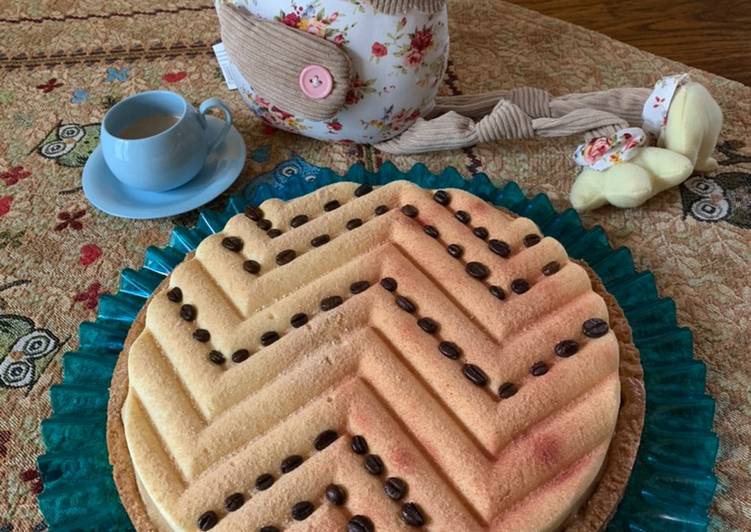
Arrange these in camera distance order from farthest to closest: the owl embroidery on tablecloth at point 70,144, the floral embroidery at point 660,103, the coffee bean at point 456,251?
the owl embroidery on tablecloth at point 70,144 < the floral embroidery at point 660,103 < the coffee bean at point 456,251

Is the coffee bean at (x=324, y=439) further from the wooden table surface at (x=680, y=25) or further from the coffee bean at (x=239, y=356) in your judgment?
the wooden table surface at (x=680, y=25)

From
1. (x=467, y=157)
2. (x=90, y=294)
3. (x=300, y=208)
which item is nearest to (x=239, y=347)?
(x=300, y=208)

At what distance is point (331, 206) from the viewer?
0.88 m

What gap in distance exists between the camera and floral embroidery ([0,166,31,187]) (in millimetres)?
1146

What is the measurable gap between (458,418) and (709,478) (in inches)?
10.5

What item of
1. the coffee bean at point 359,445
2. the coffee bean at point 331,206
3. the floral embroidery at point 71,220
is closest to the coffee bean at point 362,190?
the coffee bean at point 331,206

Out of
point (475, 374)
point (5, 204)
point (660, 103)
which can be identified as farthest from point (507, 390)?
point (5, 204)

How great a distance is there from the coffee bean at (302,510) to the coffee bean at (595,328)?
1.08ft

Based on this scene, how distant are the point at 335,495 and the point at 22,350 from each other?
522mm

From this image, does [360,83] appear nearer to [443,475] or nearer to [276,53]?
[276,53]

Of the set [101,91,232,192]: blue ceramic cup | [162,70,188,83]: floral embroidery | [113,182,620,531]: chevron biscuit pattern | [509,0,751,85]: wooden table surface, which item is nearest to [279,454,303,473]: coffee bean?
[113,182,620,531]: chevron biscuit pattern

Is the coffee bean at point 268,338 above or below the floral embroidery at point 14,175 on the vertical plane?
above

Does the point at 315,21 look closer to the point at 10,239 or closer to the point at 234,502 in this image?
the point at 10,239

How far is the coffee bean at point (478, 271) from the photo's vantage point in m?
0.78
